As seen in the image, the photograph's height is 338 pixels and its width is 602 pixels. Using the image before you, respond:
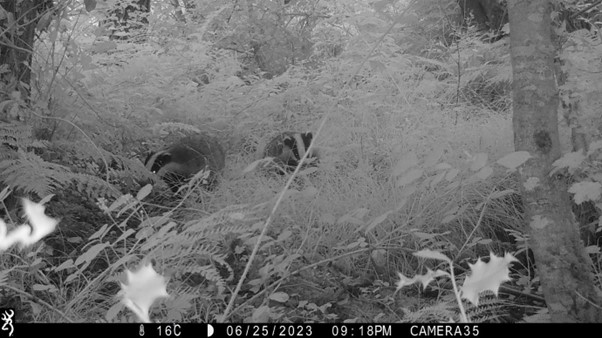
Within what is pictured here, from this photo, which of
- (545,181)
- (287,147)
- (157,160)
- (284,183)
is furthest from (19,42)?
(545,181)

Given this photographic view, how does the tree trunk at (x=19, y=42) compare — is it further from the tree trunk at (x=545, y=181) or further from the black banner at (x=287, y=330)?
the tree trunk at (x=545, y=181)

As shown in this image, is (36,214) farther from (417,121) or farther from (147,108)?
(417,121)

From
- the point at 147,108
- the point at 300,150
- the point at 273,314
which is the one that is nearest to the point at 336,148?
the point at 300,150

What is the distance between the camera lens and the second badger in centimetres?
461

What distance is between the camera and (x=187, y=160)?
4.80m

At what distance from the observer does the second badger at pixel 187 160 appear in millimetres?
4609

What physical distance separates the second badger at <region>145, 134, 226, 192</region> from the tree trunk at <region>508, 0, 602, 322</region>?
8.09 feet

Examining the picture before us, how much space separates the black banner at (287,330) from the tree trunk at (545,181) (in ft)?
0.33

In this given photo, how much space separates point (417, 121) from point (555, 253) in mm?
2459

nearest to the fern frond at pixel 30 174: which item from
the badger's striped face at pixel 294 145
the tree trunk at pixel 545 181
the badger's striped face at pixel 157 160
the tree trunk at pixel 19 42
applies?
the tree trunk at pixel 19 42

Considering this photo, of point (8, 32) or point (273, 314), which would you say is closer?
point (273, 314)

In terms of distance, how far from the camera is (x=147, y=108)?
15.5 feet
